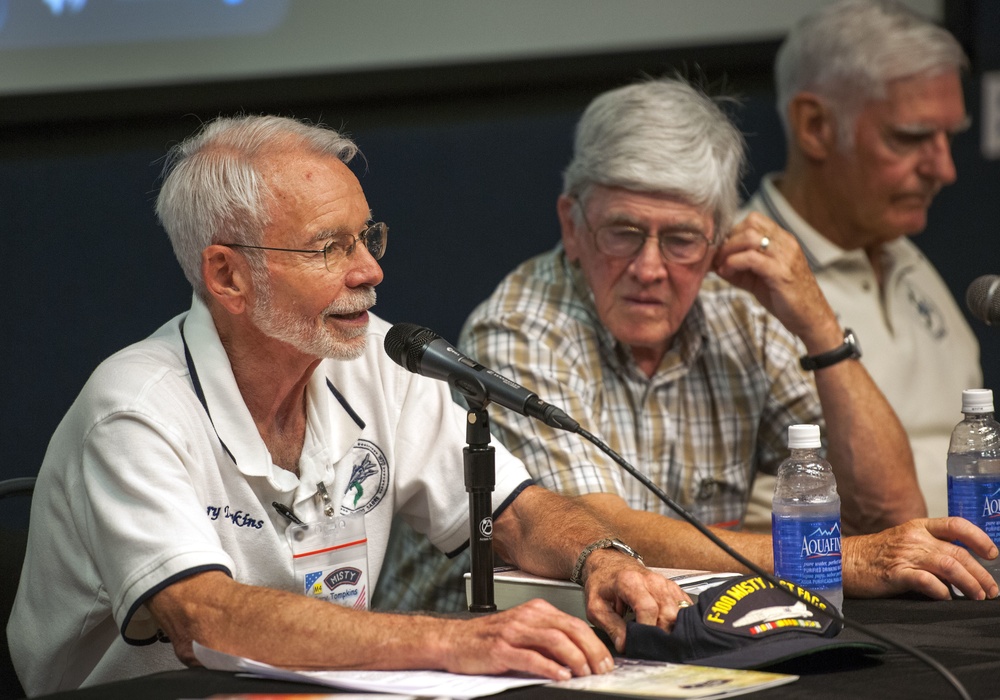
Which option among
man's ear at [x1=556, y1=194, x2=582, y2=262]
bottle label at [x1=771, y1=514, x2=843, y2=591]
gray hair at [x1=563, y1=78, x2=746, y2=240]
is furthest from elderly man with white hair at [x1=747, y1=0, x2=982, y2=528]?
bottle label at [x1=771, y1=514, x2=843, y2=591]

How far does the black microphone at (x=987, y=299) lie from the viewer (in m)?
1.91

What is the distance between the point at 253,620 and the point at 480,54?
6.99 feet

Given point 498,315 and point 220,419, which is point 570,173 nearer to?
point 498,315

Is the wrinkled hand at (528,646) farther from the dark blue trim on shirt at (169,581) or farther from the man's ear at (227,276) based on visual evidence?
the man's ear at (227,276)

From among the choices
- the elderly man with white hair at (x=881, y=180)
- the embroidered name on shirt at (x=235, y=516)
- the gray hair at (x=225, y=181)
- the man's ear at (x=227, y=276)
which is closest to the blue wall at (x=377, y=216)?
the gray hair at (x=225, y=181)

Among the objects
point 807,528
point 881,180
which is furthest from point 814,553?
point 881,180

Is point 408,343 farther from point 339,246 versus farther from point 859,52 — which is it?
point 859,52

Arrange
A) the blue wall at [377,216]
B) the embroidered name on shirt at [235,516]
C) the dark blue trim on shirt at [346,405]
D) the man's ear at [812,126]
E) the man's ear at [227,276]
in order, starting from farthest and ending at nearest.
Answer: the man's ear at [812,126] < the blue wall at [377,216] < the dark blue trim on shirt at [346,405] < the man's ear at [227,276] < the embroidered name on shirt at [235,516]

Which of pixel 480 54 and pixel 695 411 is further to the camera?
pixel 480 54

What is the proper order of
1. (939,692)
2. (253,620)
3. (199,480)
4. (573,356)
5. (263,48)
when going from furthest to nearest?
(263,48), (573,356), (199,480), (253,620), (939,692)

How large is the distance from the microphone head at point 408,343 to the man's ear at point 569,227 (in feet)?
3.05

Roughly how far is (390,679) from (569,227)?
137 centimetres

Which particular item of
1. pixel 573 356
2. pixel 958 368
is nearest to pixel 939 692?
pixel 573 356

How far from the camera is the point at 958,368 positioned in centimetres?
322
